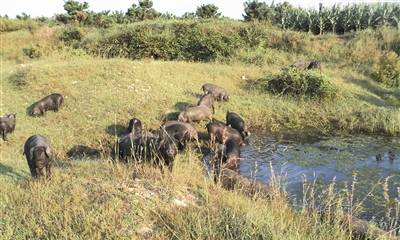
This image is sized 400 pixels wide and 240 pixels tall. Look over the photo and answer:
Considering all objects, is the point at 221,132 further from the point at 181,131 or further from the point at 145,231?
the point at 145,231

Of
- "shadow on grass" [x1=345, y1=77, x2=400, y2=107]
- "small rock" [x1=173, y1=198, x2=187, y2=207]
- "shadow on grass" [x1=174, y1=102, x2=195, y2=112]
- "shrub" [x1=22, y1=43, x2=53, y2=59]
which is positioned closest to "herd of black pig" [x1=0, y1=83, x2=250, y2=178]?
"shadow on grass" [x1=174, y1=102, x2=195, y2=112]

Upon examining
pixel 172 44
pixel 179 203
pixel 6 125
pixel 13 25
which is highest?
pixel 13 25

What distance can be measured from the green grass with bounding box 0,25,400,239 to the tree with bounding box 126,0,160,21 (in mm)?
8843

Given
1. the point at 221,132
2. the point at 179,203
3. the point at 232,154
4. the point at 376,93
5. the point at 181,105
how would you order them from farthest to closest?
the point at 376,93
the point at 181,105
the point at 221,132
the point at 232,154
the point at 179,203

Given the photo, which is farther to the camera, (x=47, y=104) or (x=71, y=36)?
(x=71, y=36)

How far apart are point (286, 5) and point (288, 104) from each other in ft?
58.4

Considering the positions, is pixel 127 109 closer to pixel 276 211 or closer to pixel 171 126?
pixel 171 126

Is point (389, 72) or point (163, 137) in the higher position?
point (389, 72)

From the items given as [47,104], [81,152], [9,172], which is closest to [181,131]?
[81,152]

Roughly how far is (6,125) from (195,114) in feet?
15.1

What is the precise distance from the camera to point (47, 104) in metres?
13.2

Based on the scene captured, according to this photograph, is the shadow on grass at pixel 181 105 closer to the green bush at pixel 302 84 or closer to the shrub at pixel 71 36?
the green bush at pixel 302 84

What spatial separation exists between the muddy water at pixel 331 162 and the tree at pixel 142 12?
21.6m

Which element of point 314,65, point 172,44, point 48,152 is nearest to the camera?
point 48,152
